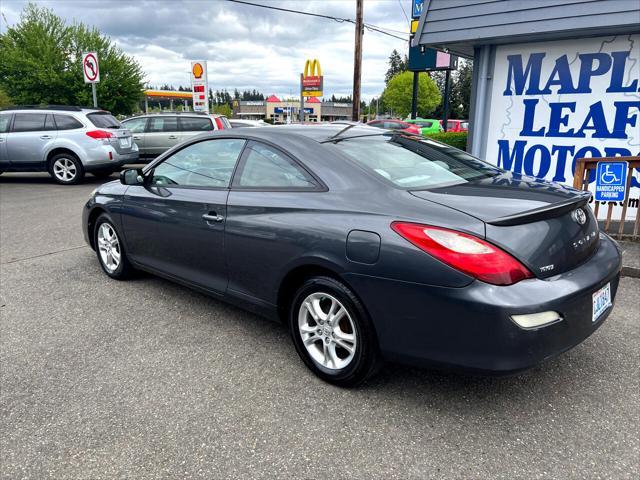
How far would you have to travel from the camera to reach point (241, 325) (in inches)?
147

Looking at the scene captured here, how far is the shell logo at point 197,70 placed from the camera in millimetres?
16047

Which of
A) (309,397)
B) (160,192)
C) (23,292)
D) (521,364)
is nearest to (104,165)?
(23,292)

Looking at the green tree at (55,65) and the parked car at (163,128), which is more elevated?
the green tree at (55,65)

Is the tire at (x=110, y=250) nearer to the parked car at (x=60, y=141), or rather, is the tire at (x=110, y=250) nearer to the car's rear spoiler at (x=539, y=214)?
the car's rear spoiler at (x=539, y=214)

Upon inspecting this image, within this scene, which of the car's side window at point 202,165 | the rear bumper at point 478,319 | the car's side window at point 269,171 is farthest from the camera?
the car's side window at point 202,165

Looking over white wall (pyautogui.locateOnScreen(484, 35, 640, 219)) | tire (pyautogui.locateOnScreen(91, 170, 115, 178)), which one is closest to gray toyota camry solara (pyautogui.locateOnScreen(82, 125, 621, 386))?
white wall (pyautogui.locateOnScreen(484, 35, 640, 219))

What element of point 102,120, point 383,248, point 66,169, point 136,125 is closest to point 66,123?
point 102,120

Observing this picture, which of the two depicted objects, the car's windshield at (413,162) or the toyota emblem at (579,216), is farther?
the car's windshield at (413,162)

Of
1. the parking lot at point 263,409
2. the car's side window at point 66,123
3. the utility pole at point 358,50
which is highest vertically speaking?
the utility pole at point 358,50

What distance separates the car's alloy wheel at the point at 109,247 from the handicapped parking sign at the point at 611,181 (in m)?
5.21

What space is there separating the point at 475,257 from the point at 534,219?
0.43m

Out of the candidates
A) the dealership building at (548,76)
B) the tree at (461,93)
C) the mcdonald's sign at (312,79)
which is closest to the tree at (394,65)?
the tree at (461,93)

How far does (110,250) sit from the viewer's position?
472cm

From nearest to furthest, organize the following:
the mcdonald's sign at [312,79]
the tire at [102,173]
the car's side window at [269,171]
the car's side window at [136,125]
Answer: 1. the car's side window at [269,171]
2. the tire at [102,173]
3. the car's side window at [136,125]
4. the mcdonald's sign at [312,79]
